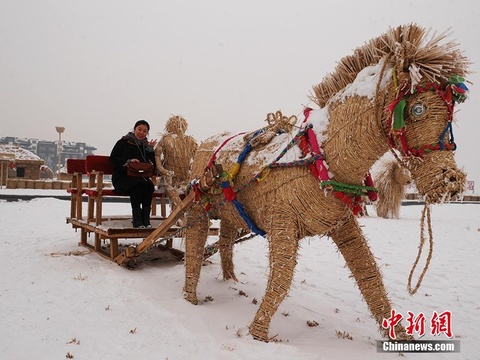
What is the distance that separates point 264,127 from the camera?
333cm

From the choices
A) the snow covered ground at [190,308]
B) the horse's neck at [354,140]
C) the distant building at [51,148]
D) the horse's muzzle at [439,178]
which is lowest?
the snow covered ground at [190,308]

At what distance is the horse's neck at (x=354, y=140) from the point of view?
2434 mm

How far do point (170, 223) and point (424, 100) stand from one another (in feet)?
9.03

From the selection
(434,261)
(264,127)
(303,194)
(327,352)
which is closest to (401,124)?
(303,194)

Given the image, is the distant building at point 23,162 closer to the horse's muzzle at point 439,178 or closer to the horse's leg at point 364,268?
the horse's leg at point 364,268

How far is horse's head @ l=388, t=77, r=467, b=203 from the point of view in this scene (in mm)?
2170

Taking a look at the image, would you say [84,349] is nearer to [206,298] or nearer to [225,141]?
[206,298]

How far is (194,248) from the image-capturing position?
378 cm

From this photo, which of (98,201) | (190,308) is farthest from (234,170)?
(98,201)

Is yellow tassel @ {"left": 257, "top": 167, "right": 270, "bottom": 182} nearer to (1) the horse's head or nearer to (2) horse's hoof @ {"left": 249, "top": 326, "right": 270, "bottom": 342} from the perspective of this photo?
(1) the horse's head

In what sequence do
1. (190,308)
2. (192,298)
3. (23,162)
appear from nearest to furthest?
(190,308) → (192,298) → (23,162)

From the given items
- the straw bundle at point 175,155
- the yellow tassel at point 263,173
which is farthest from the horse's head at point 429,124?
the straw bundle at point 175,155

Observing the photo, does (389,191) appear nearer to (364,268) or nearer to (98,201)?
(98,201)

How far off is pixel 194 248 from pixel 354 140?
2042mm
